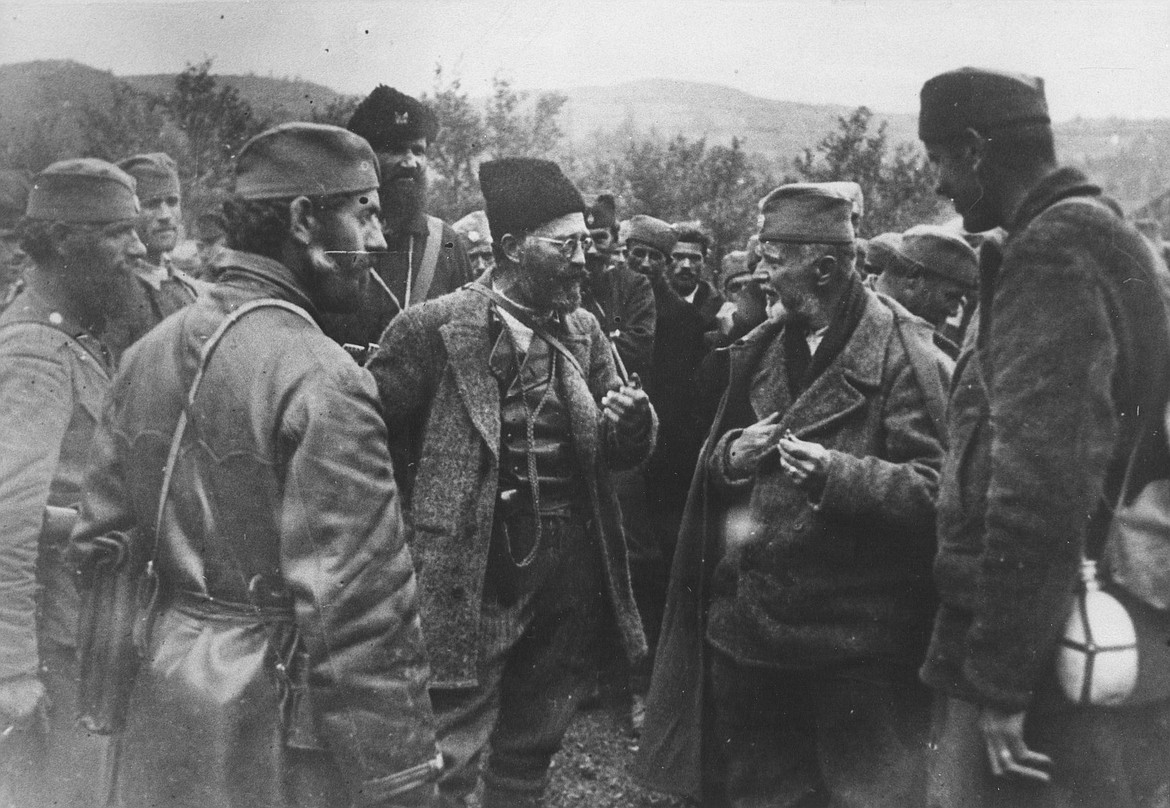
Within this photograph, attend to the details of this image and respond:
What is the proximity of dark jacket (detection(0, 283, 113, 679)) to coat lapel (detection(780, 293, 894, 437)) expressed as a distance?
7.38 ft

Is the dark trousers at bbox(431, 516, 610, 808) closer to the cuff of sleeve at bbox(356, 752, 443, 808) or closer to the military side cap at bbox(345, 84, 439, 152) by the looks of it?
the cuff of sleeve at bbox(356, 752, 443, 808)

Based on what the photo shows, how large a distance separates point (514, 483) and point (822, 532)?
1031 mm

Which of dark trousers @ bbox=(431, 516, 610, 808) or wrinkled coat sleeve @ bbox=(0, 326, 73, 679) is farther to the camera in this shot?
dark trousers @ bbox=(431, 516, 610, 808)

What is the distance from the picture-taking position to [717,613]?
3500 mm

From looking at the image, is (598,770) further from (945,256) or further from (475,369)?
(945,256)

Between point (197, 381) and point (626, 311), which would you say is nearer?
point (197, 381)

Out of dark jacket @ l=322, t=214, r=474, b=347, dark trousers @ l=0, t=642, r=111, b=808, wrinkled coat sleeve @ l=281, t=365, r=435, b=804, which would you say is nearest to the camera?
wrinkled coat sleeve @ l=281, t=365, r=435, b=804

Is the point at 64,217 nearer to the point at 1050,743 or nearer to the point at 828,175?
the point at 1050,743

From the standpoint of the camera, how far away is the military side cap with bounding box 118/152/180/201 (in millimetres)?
4871

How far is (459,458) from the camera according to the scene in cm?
331

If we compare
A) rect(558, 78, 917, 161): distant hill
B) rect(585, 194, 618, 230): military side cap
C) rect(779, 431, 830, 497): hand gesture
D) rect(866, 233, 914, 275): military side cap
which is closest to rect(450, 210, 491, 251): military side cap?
rect(585, 194, 618, 230): military side cap

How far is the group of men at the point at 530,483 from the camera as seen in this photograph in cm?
206

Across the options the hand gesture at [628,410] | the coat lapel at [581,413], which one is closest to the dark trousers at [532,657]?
the coat lapel at [581,413]

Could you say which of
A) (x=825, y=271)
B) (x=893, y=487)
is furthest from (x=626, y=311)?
(x=893, y=487)
